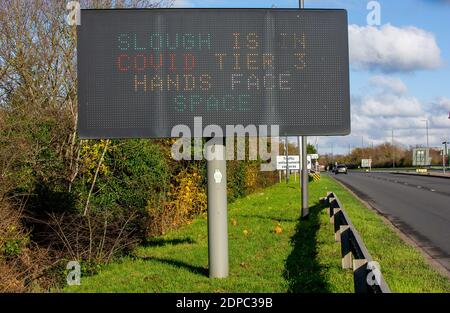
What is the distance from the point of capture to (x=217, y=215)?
809 cm

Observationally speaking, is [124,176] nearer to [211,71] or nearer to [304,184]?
[304,184]

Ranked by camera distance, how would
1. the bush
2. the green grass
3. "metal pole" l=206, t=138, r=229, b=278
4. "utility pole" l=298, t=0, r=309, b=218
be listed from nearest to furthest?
the green grass, "metal pole" l=206, t=138, r=229, b=278, the bush, "utility pole" l=298, t=0, r=309, b=218

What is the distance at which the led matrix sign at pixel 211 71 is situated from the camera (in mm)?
7316

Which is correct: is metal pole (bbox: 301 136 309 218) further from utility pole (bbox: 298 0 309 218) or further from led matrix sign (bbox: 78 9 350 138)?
led matrix sign (bbox: 78 9 350 138)

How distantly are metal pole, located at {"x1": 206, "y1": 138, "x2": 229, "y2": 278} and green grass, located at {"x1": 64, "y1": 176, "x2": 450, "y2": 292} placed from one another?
10.1 inches

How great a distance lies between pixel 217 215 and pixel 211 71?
6.94ft

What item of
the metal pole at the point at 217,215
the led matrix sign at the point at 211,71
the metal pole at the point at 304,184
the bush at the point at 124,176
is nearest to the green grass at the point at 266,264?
the metal pole at the point at 217,215

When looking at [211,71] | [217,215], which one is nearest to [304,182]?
[217,215]

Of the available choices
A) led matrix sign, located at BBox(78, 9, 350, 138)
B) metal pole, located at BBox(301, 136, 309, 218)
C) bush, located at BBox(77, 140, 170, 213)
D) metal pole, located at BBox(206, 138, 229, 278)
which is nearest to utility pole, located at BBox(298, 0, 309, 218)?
metal pole, located at BBox(301, 136, 309, 218)

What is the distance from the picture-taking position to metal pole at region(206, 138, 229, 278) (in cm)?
805

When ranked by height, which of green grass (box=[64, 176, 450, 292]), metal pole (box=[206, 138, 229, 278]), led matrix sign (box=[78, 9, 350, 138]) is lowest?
green grass (box=[64, 176, 450, 292])

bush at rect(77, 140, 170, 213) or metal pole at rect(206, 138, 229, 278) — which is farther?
bush at rect(77, 140, 170, 213)
